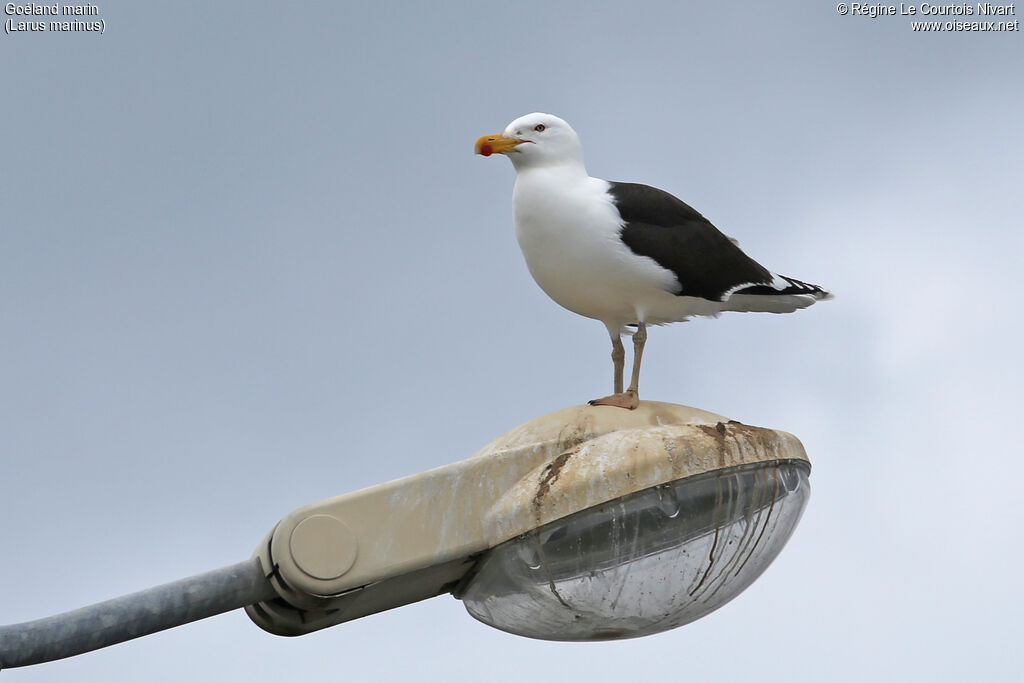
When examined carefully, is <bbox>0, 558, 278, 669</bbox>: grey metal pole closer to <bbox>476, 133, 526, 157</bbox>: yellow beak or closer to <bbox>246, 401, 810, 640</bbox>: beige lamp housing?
<bbox>246, 401, 810, 640</bbox>: beige lamp housing

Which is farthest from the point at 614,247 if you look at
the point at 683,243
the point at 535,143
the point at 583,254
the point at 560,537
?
the point at 560,537

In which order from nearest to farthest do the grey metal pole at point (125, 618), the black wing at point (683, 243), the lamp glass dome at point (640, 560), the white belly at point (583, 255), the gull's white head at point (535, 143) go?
the grey metal pole at point (125, 618) < the lamp glass dome at point (640, 560) < the white belly at point (583, 255) < the black wing at point (683, 243) < the gull's white head at point (535, 143)

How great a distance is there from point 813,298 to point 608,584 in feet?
7.74

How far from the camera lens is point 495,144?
5352 mm

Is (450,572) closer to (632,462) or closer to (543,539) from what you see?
(543,539)

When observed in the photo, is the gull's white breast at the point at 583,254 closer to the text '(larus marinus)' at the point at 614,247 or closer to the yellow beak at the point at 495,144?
the text '(larus marinus)' at the point at 614,247

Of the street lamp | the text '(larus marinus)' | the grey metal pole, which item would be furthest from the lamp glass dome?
the text '(larus marinus)'

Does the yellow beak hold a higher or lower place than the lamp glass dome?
higher

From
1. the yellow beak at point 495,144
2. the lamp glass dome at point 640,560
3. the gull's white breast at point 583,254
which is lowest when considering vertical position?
the lamp glass dome at point 640,560

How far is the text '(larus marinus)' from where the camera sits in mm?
5039

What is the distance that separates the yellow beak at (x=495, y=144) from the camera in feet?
17.5

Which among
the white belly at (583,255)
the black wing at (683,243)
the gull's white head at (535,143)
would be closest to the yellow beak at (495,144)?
the gull's white head at (535,143)

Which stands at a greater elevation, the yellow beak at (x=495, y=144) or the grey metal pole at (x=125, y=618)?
the yellow beak at (x=495, y=144)

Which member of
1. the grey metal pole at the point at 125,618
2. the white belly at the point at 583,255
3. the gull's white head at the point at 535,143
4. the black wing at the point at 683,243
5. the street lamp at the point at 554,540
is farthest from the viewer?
the gull's white head at the point at 535,143
